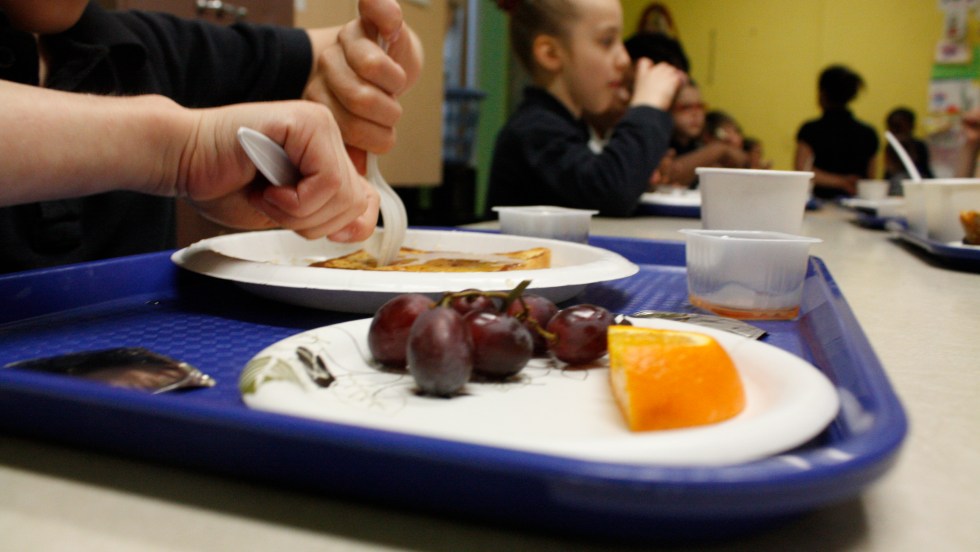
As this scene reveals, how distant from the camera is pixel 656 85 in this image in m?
2.30

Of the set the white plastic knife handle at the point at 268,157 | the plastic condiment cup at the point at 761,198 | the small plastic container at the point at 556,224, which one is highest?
the white plastic knife handle at the point at 268,157

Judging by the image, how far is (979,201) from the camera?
135 cm


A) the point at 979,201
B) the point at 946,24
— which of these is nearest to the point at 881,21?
the point at 946,24

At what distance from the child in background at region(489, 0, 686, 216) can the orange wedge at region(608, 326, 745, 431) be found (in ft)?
5.47

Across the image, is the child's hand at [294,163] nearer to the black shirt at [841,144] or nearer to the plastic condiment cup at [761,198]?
the plastic condiment cup at [761,198]

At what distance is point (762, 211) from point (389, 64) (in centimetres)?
55

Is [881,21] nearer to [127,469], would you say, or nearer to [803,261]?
[803,261]

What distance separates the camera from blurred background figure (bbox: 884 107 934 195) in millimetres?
3759

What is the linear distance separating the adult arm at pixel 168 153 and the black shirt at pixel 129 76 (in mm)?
387

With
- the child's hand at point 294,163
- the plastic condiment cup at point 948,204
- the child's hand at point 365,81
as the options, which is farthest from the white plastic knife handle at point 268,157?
the plastic condiment cup at point 948,204

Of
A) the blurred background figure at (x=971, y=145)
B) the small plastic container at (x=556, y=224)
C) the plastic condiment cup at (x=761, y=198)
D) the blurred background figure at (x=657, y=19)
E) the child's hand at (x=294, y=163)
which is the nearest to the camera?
the child's hand at (x=294, y=163)

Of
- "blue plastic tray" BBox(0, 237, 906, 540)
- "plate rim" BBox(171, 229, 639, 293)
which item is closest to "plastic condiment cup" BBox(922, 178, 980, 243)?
"plate rim" BBox(171, 229, 639, 293)

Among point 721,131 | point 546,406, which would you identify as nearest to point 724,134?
point 721,131

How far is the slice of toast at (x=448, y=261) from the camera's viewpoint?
32.2 inches
